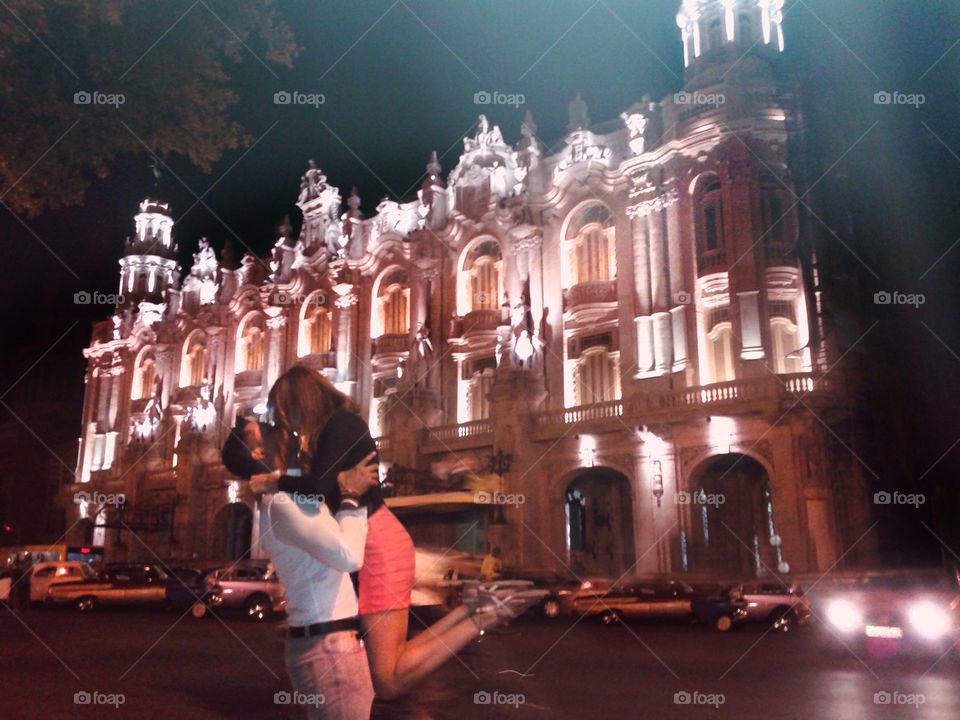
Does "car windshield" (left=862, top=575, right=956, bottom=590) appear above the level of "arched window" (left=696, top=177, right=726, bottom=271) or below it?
below

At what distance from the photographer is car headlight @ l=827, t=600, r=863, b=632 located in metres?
12.7

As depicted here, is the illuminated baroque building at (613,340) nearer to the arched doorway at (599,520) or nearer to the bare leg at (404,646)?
the arched doorway at (599,520)

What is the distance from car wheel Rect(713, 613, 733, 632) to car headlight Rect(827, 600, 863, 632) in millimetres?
3531

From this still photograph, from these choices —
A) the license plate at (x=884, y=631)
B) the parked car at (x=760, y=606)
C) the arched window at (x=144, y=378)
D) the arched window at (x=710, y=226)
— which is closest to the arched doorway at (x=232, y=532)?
the arched window at (x=144, y=378)

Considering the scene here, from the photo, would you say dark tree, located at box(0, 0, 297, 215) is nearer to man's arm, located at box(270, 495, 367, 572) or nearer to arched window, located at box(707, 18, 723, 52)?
man's arm, located at box(270, 495, 367, 572)

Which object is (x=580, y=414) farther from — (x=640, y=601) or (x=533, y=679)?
(x=533, y=679)

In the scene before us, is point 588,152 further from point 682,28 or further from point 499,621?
point 499,621

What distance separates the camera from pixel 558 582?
19.8 meters

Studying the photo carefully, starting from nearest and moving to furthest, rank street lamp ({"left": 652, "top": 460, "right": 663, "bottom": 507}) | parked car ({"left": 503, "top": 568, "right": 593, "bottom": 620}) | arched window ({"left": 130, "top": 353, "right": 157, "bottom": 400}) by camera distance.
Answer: parked car ({"left": 503, "top": 568, "right": 593, "bottom": 620}), street lamp ({"left": 652, "top": 460, "right": 663, "bottom": 507}), arched window ({"left": 130, "top": 353, "right": 157, "bottom": 400})

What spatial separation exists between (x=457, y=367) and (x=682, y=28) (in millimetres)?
14483

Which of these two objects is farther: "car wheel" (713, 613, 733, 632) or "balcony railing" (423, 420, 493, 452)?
"balcony railing" (423, 420, 493, 452)

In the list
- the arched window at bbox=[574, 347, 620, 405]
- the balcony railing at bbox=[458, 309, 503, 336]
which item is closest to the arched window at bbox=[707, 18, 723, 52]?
the arched window at bbox=[574, 347, 620, 405]

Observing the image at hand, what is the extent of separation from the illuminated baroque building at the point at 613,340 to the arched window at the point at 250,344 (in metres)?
2.62

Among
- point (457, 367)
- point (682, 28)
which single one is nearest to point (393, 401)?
point (457, 367)
